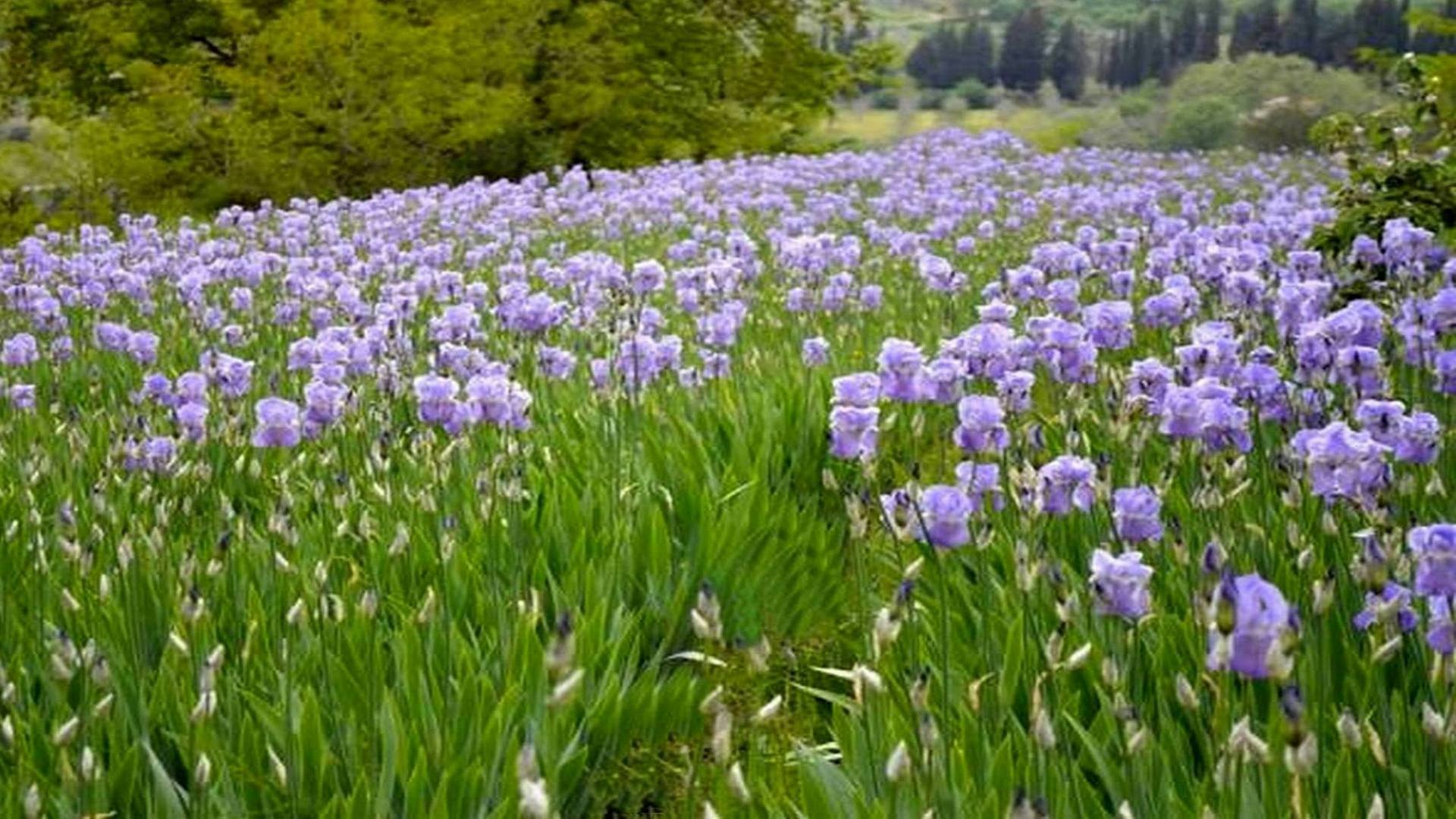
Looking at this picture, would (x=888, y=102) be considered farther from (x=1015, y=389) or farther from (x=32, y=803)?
(x=32, y=803)

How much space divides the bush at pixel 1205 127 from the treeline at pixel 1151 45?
19.1 meters

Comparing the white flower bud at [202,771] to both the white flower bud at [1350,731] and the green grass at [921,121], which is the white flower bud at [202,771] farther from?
the green grass at [921,121]

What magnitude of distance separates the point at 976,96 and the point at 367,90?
65272 mm

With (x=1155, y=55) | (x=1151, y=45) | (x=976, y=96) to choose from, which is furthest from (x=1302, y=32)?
(x=976, y=96)

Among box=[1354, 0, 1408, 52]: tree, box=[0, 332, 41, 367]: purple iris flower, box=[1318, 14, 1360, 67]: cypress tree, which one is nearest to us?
box=[0, 332, 41, 367]: purple iris flower

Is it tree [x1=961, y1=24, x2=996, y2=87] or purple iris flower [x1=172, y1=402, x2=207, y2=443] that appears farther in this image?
tree [x1=961, y1=24, x2=996, y2=87]

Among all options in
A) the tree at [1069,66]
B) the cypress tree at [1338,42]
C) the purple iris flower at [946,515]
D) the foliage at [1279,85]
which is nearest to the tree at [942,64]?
the tree at [1069,66]

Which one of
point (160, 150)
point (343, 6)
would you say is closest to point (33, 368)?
point (343, 6)

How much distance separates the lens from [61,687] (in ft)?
7.55

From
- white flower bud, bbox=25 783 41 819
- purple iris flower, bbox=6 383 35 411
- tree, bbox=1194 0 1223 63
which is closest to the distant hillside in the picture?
tree, bbox=1194 0 1223 63

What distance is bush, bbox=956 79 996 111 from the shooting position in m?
77.7

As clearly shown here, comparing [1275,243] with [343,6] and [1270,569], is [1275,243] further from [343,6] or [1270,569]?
[343,6]

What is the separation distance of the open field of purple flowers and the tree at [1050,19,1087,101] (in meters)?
72.3

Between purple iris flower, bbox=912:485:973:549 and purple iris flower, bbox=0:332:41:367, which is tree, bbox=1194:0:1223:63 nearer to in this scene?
purple iris flower, bbox=0:332:41:367
